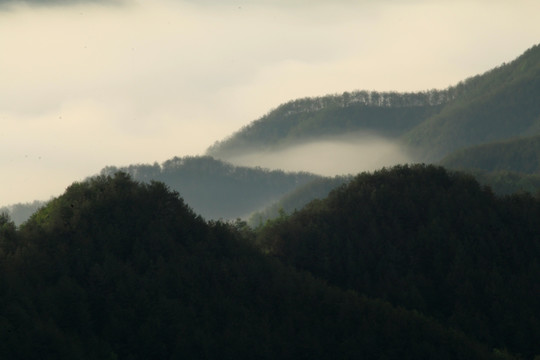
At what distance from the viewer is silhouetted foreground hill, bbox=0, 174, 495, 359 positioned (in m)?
121

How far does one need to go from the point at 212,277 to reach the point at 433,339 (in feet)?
105

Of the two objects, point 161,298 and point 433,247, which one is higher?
point 161,298

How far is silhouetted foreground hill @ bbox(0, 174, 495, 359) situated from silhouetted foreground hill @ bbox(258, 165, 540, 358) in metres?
19.7

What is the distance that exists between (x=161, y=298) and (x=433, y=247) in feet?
200

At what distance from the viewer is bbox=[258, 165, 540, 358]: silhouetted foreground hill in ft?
512

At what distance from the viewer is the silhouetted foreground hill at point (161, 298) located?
120875 mm

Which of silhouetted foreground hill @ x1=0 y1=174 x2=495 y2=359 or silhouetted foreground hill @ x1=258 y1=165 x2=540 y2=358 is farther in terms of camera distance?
silhouetted foreground hill @ x1=258 y1=165 x2=540 y2=358

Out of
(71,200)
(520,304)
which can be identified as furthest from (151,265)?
(520,304)

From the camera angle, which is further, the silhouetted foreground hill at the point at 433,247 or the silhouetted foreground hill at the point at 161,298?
the silhouetted foreground hill at the point at 433,247

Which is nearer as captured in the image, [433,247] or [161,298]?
[161,298]

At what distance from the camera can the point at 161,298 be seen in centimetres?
13000

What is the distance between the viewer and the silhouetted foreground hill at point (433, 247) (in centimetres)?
15600

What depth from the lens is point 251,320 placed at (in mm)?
132000

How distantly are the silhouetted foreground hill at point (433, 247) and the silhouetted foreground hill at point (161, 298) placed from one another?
1967 cm
